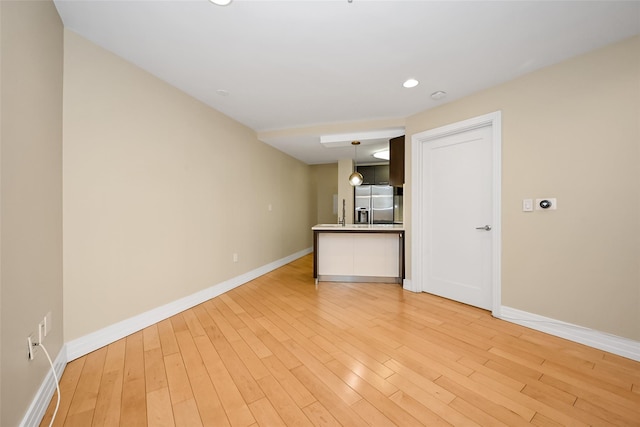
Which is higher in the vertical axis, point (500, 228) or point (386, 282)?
point (500, 228)

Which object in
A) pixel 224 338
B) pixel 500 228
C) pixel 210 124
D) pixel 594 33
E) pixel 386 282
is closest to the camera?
pixel 594 33

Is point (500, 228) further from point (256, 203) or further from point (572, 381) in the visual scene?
point (256, 203)

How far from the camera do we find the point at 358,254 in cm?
407

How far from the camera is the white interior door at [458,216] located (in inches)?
114

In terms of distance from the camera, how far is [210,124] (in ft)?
10.9

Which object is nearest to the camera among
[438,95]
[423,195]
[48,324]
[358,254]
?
[48,324]

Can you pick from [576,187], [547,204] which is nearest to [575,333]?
[547,204]

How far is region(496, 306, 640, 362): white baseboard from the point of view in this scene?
1968mm

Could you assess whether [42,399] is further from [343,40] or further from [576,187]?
[576,187]

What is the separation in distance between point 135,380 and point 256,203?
3.01m

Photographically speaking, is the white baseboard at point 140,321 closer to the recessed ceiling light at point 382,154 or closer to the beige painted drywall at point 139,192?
the beige painted drywall at point 139,192

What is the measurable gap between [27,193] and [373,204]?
5807 millimetres

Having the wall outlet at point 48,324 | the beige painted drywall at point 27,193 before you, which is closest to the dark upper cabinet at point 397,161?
the beige painted drywall at point 27,193

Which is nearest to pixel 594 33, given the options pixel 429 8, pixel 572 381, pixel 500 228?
pixel 429 8
